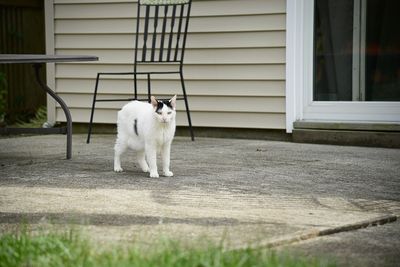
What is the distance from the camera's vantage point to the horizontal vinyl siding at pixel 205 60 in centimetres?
802

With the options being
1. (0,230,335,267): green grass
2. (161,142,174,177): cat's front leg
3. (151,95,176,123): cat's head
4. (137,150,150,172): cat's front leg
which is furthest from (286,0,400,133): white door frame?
(0,230,335,267): green grass

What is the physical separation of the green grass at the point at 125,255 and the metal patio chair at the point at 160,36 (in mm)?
4558

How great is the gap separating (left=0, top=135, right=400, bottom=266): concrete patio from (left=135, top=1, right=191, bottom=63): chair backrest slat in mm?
1325

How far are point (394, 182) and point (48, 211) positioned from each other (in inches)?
90.0

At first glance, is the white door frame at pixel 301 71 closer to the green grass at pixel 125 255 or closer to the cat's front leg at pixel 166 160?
the cat's front leg at pixel 166 160

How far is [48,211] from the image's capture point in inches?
175

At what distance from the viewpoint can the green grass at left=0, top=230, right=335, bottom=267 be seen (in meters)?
3.14

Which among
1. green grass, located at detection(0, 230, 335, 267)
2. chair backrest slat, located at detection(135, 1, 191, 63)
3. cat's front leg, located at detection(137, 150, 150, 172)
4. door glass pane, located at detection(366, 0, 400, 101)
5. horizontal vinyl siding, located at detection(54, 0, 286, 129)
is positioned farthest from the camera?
chair backrest slat, located at detection(135, 1, 191, 63)

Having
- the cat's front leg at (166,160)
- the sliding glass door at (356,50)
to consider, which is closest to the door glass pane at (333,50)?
the sliding glass door at (356,50)

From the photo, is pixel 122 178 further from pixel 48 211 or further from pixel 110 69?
pixel 110 69

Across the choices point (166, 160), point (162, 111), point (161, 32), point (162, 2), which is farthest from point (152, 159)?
point (161, 32)

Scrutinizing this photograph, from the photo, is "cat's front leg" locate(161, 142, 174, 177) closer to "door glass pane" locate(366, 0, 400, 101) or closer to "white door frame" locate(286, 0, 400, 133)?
"white door frame" locate(286, 0, 400, 133)

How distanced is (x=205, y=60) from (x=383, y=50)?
1.76 meters

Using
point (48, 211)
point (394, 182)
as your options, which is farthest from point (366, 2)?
point (48, 211)
